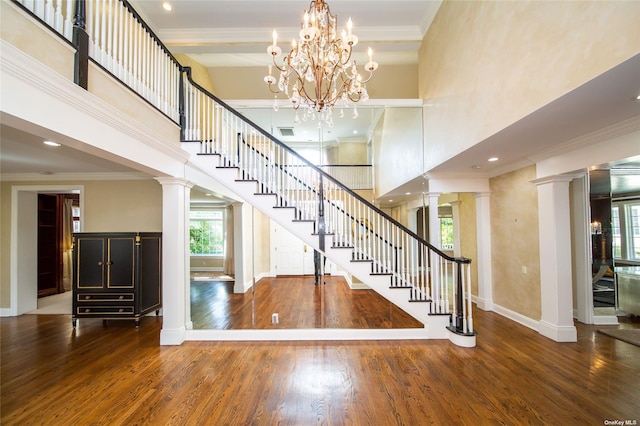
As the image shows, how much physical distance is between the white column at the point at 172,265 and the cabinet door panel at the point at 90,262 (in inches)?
60.3

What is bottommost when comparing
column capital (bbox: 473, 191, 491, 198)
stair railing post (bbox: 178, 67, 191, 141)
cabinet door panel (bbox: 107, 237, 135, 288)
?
cabinet door panel (bbox: 107, 237, 135, 288)

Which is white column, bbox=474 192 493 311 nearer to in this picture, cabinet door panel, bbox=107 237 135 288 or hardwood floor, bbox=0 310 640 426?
hardwood floor, bbox=0 310 640 426

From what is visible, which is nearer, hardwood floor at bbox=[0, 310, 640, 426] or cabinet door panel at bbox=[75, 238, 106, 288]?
hardwood floor at bbox=[0, 310, 640, 426]

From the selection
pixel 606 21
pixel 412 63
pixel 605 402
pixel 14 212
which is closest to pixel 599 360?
pixel 605 402

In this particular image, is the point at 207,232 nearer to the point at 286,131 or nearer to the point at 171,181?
the point at 286,131

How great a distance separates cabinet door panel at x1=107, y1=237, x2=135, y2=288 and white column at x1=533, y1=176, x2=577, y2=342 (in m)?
6.30

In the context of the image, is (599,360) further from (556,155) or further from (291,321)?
(291,321)

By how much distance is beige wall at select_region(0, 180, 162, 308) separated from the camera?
4.91 meters

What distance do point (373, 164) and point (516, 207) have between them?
2.61 m

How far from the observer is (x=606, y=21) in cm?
170

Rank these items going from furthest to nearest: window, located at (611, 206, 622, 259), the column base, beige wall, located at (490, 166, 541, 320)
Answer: window, located at (611, 206, 622, 259) → beige wall, located at (490, 166, 541, 320) → the column base

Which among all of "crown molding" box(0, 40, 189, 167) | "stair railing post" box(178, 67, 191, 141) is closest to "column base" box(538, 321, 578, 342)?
"crown molding" box(0, 40, 189, 167)

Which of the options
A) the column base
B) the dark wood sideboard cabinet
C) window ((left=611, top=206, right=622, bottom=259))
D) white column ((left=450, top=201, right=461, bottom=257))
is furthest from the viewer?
white column ((left=450, top=201, right=461, bottom=257))

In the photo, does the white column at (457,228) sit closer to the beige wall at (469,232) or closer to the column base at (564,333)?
the beige wall at (469,232)
